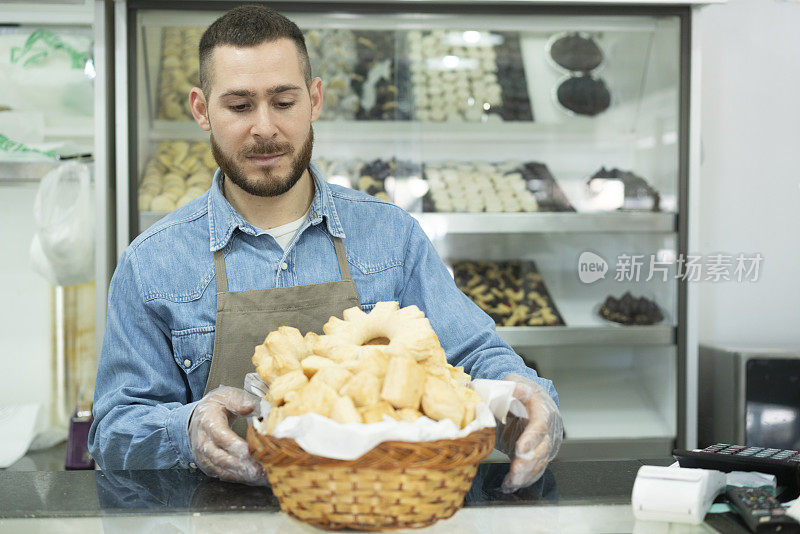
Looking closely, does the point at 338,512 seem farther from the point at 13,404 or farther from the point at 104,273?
the point at 13,404

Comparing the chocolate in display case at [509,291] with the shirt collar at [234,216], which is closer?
the shirt collar at [234,216]

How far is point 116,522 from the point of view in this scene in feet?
3.42

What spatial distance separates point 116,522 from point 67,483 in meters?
0.25

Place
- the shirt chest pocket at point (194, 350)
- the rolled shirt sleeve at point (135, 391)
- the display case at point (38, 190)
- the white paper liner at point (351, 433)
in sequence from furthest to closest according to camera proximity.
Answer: the display case at point (38, 190) < the shirt chest pocket at point (194, 350) < the rolled shirt sleeve at point (135, 391) < the white paper liner at point (351, 433)

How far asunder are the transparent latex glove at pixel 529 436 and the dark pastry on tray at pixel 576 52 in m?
2.16

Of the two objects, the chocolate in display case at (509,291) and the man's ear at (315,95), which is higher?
the man's ear at (315,95)

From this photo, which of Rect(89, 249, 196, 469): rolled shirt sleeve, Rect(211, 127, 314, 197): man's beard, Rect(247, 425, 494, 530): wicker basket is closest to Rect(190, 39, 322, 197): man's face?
Rect(211, 127, 314, 197): man's beard

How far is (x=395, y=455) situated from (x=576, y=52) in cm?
268

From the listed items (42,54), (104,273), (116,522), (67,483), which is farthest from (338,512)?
(42,54)

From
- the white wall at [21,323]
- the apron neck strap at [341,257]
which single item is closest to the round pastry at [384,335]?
the apron neck strap at [341,257]

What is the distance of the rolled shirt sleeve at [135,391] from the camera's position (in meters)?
1.43

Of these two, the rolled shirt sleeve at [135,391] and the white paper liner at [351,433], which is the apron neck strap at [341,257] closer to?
the rolled shirt sleeve at [135,391]

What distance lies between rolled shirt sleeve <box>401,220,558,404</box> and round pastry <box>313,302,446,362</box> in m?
0.45

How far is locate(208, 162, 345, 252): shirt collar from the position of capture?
1.72 metres
